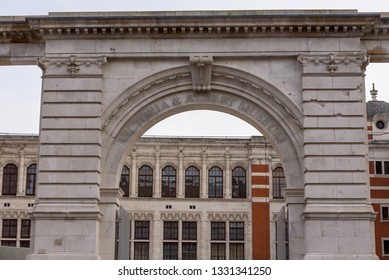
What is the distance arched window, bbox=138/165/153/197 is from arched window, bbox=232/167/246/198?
5610mm

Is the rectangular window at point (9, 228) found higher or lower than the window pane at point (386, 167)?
lower

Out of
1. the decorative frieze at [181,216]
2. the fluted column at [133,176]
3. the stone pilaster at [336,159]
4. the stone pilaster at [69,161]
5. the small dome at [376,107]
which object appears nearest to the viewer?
the stone pilaster at [336,159]

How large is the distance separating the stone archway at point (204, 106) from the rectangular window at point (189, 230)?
83.5ft

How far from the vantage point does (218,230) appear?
47.7 m

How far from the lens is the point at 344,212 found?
20719mm

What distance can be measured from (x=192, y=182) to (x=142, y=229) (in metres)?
4.60

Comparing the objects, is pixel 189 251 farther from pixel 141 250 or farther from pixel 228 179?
pixel 228 179

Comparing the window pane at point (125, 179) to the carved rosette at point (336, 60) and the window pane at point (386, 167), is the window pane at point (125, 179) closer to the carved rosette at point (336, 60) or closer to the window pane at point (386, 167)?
the window pane at point (386, 167)

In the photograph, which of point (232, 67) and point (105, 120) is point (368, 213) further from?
point (105, 120)

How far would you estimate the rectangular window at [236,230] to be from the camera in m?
47.4

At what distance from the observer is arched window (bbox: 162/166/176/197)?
Result: 159ft

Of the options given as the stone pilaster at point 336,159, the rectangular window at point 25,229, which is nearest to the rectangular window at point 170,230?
the rectangular window at point 25,229

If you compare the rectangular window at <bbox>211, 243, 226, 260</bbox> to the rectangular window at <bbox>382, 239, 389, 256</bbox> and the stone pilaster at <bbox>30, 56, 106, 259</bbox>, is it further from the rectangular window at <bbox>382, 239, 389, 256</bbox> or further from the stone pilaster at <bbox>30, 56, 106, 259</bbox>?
the stone pilaster at <bbox>30, 56, 106, 259</bbox>

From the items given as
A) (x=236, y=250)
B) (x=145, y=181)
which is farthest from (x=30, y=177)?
(x=236, y=250)
